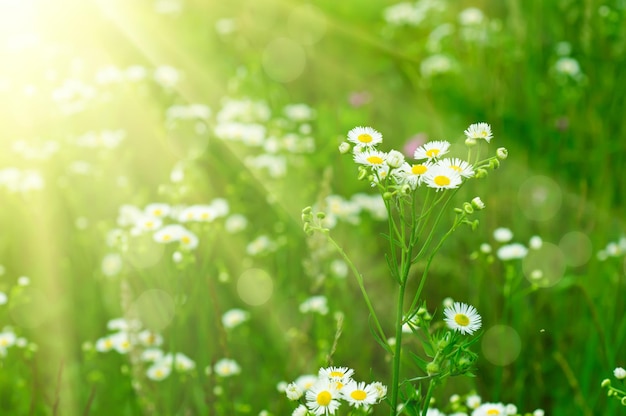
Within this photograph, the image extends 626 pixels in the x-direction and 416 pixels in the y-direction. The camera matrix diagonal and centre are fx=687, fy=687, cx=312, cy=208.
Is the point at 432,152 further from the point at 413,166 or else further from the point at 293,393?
the point at 293,393

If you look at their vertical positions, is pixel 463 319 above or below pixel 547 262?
below

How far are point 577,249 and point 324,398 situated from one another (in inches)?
62.7

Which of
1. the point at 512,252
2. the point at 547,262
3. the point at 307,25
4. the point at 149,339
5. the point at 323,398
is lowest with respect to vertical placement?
the point at 323,398

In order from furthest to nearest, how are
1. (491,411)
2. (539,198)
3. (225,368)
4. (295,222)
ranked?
(539,198) < (295,222) < (225,368) < (491,411)

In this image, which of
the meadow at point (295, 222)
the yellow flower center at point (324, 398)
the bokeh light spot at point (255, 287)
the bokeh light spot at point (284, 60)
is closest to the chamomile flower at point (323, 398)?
the yellow flower center at point (324, 398)

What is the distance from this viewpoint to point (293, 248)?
92.7 inches

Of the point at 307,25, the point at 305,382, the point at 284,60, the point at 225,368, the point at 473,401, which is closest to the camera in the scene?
the point at 473,401

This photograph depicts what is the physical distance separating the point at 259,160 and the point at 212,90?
105cm

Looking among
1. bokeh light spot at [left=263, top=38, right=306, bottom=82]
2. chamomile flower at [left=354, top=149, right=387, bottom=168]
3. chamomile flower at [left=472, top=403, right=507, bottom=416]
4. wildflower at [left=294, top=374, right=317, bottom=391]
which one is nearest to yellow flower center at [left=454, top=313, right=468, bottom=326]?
chamomile flower at [left=354, top=149, right=387, bottom=168]

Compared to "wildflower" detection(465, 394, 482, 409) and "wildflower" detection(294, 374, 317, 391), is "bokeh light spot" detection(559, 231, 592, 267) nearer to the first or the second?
"wildflower" detection(465, 394, 482, 409)

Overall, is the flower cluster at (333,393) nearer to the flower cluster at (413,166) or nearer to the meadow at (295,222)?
the meadow at (295,222)

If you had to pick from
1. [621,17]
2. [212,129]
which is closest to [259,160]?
[212,129]

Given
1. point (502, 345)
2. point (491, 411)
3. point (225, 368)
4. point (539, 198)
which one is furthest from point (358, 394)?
point (539, 198)

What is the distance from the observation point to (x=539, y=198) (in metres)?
2.51
